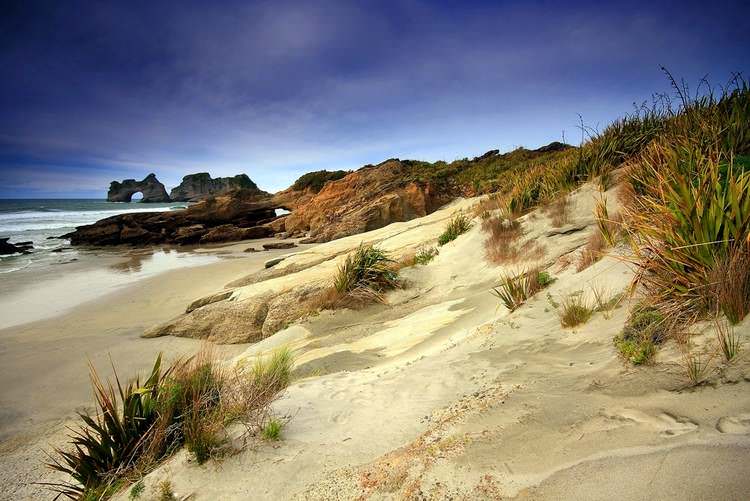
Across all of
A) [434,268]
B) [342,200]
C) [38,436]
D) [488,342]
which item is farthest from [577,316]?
[342,200]

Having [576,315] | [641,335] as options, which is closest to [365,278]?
[576,315]

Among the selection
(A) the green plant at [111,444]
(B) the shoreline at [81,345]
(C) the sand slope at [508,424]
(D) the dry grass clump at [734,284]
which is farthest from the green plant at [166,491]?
(D) the dry grass clump at [734,284]

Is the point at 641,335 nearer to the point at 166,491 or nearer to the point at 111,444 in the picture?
the point at 166,491

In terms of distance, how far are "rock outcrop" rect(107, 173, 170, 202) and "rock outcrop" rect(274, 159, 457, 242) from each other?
3832 inches

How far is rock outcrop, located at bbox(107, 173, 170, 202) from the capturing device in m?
105

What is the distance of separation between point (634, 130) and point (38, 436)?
11530 mm

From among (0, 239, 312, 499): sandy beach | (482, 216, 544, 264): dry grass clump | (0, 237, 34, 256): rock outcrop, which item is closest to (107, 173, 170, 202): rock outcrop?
(0, 237, 34, 256): rock outcrop

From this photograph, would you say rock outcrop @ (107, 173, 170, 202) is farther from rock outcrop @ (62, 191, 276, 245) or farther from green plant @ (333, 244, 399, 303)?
→ green plant @ (333, 244, 399, 303)

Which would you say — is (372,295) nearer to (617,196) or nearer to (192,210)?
(617,196)

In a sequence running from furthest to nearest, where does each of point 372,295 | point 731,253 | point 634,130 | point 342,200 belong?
point 342,200 → point 634,130 → point 372,295 → point 731,253

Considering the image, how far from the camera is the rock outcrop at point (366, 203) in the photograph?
20.4 meters

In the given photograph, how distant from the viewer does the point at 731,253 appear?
2.54 meters

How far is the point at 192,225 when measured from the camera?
28641 mm

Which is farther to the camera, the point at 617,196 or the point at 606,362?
the point at 617,196
